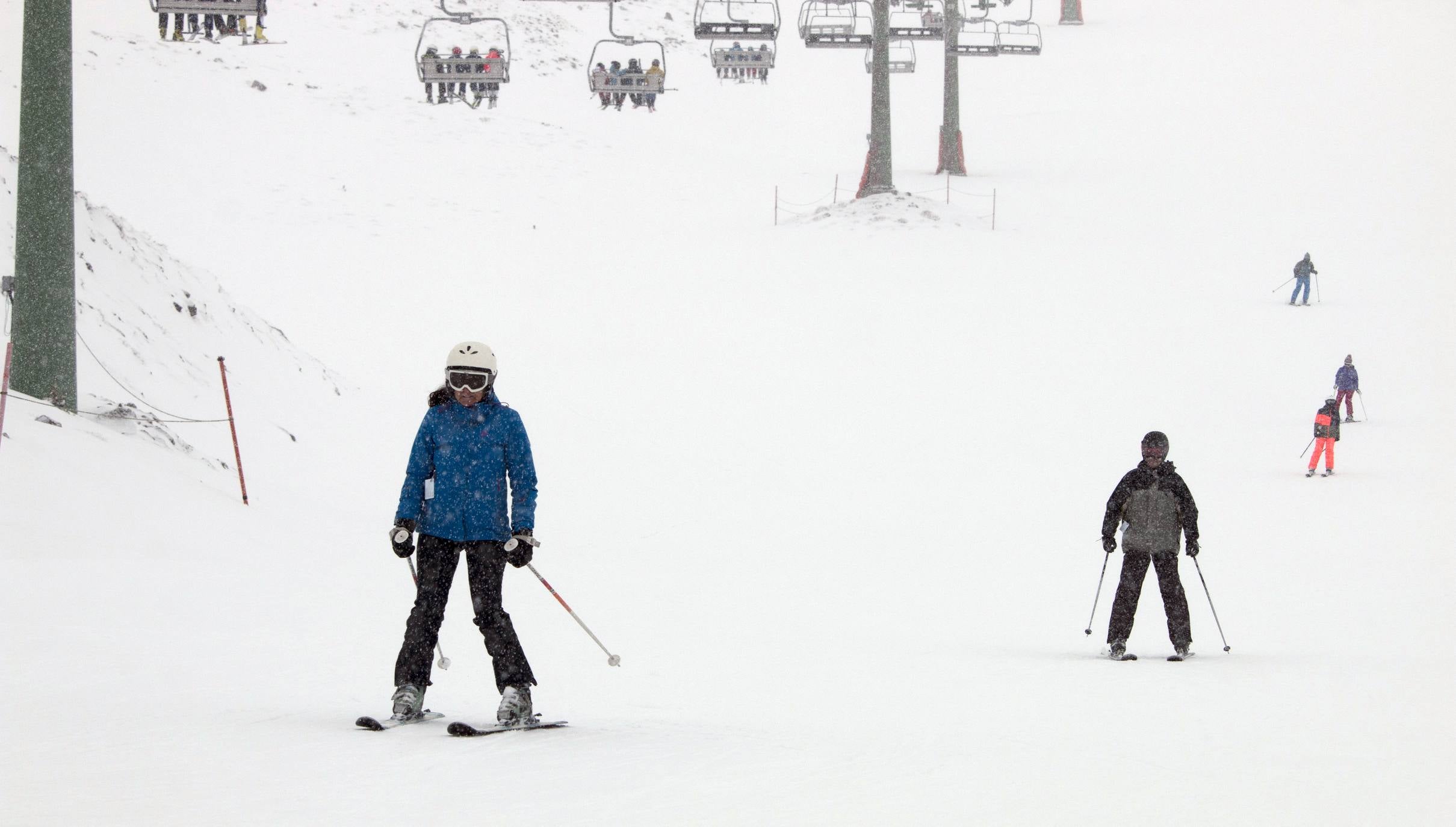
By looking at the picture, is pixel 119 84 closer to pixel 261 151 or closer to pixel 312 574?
pixel 261 151

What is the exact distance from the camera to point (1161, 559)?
375 inches

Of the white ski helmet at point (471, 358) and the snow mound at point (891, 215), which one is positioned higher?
the snow mound at point (891, 215)

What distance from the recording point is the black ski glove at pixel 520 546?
20.4 ft

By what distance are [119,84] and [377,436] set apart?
2753 centimetres

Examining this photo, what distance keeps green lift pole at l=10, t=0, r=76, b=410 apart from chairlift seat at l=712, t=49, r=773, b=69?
538 inches

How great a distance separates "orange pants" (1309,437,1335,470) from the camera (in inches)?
710

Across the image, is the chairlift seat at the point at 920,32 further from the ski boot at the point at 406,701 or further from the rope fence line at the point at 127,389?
the ski boot at the point at 406,701

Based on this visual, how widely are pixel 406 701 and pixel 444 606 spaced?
1.58 feet

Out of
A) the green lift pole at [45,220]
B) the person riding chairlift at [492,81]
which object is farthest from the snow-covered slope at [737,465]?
the person riding chairlift at [492,81]

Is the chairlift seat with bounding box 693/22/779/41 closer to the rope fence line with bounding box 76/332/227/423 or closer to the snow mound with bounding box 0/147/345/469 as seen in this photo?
the snow mound with bounding box 0/147/345/469

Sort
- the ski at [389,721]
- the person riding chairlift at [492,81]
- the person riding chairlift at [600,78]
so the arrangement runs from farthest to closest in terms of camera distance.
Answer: the person riding chairlift at [600,78] → the person riding chairlift at [492,81] → the ski at [389,721]

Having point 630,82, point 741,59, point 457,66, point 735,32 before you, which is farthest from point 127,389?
point 741,59

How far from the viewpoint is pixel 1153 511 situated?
31.2 ft

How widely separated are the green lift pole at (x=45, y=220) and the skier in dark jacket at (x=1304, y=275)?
76.8 feet
